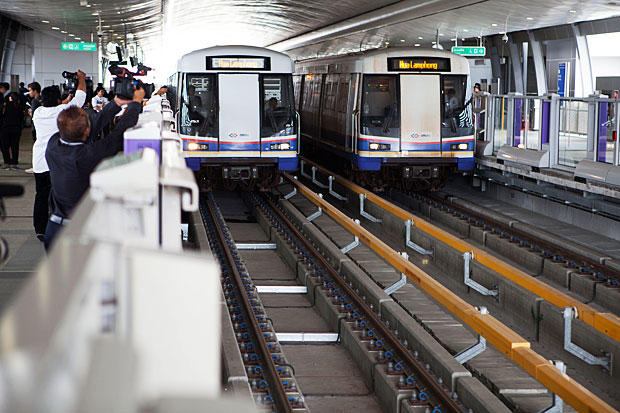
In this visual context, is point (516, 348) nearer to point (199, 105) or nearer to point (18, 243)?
point (18, 243)

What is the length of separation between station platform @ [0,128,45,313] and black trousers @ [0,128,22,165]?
932 mm

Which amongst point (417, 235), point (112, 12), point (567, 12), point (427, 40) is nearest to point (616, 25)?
point (567, 12)

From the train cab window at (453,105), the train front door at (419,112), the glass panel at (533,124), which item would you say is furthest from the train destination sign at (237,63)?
the glass panel at (533,124)

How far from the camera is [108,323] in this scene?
204 cm

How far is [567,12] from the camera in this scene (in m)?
27.6

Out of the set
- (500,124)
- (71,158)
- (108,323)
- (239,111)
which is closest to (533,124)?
(500,124)

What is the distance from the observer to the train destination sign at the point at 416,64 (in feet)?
58.1

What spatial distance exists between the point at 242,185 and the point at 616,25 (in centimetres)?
1918

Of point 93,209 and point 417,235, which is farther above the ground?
point 93,209

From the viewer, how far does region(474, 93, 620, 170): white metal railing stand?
14406 mm

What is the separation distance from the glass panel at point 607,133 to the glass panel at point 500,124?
14.2 feet

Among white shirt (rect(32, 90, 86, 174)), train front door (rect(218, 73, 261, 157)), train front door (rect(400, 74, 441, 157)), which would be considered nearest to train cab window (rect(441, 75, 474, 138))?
train front door (rect(400, 74, 441, 157))

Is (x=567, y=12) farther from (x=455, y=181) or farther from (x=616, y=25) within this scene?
(x=455, y=181)

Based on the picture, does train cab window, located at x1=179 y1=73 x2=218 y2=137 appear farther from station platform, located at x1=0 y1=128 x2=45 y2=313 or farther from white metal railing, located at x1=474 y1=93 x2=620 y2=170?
white metal railing, located at x1=474 y1=93 x2=620 y2=170
